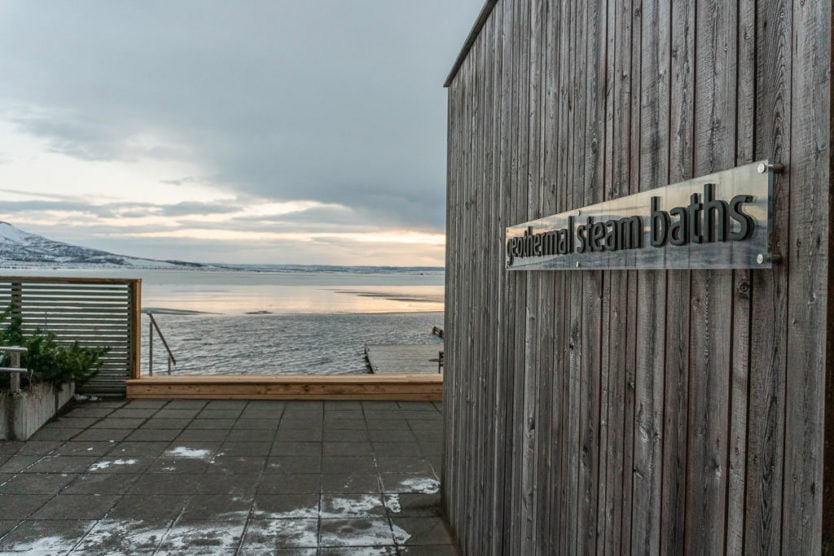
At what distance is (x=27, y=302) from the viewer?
7336 mm

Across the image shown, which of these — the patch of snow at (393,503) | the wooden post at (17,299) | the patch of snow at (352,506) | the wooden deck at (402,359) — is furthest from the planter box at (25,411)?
the wooden deck at (402,359)

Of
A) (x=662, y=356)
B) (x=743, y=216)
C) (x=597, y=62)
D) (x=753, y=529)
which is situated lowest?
(x=753, y=529)

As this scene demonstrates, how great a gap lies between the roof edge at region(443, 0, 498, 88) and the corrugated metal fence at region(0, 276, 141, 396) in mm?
5432

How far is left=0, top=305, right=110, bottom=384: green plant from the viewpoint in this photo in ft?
21.3

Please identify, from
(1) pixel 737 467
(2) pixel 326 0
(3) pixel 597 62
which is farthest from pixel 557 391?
(2) pixel 326 0

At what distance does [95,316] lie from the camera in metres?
7.52

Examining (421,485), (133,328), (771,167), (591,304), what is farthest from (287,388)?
(771,167)

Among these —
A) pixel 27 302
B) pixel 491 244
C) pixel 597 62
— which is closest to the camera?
pixel 597 62

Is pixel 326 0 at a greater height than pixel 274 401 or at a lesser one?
greater

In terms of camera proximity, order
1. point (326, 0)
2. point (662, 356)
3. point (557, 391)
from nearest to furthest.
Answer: point (662, 356)
point (557, 391)
point (326, 0)

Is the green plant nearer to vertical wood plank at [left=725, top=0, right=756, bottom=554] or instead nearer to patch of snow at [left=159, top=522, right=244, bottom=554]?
patch of snow at [left=159, top=522, right=244, bottom=554]

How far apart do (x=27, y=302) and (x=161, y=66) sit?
7494 mm

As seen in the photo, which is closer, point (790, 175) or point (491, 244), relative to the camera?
point (790, 175)

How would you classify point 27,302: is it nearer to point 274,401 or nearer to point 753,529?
point 274,401
